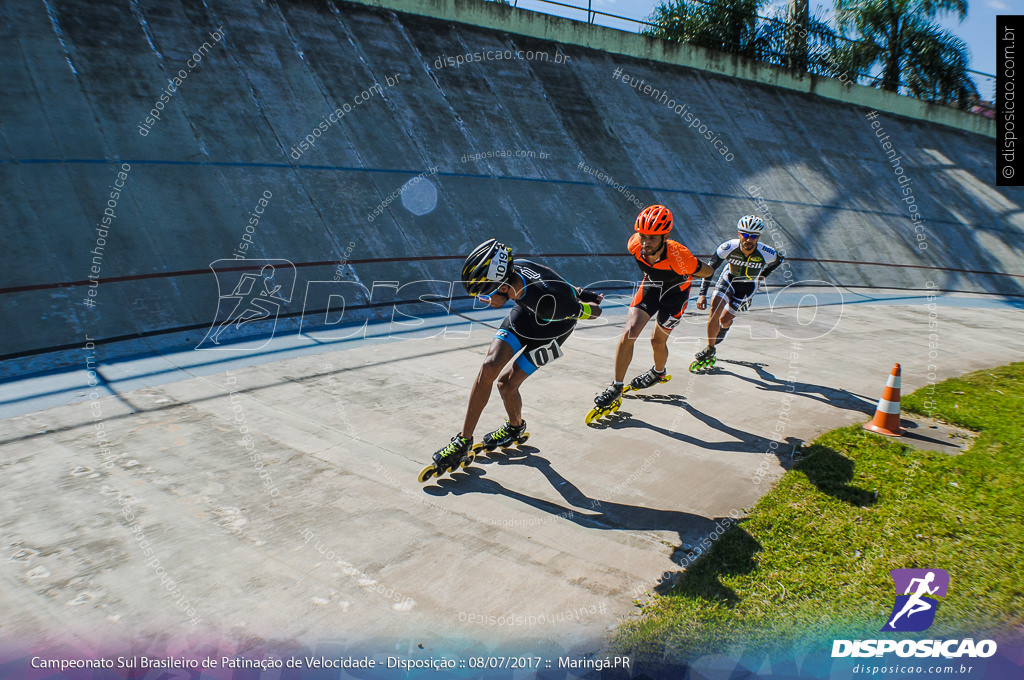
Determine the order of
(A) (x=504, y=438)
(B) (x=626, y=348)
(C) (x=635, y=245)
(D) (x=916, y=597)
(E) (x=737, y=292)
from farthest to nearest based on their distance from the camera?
(E) (x=737, y=292) → (C) (x=635, y=245) → (B) (x=626, y=348) → (A) (x=504, y=438) → (D) (x=916, y=597)

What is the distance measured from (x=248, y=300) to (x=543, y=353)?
5005 mm

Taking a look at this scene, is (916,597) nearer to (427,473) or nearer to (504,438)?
(504,438)

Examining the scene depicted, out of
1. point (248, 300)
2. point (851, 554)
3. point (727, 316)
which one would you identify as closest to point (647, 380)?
point (727, 316)

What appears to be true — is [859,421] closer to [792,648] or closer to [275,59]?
[792,648]

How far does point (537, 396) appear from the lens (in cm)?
626

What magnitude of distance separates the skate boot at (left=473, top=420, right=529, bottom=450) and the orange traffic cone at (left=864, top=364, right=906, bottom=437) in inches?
126

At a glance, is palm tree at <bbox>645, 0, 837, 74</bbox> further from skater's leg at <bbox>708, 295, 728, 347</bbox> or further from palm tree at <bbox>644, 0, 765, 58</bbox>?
skater's leg at <bbox>708, 295, 728, 347</bbox>

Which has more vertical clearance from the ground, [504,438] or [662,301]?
[662,301]

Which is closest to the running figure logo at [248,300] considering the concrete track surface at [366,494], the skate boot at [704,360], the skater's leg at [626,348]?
the concrete track surface at [366,494]

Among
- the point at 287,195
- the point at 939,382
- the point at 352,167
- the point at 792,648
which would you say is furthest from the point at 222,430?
the point at 939,382

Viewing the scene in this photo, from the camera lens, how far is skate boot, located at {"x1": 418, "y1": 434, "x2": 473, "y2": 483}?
444 cm

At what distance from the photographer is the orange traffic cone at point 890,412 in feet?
18.1

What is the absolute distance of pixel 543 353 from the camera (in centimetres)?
480

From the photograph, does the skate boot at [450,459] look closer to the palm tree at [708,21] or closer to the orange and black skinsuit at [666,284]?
the orange and black skinsuit at [666,284]
